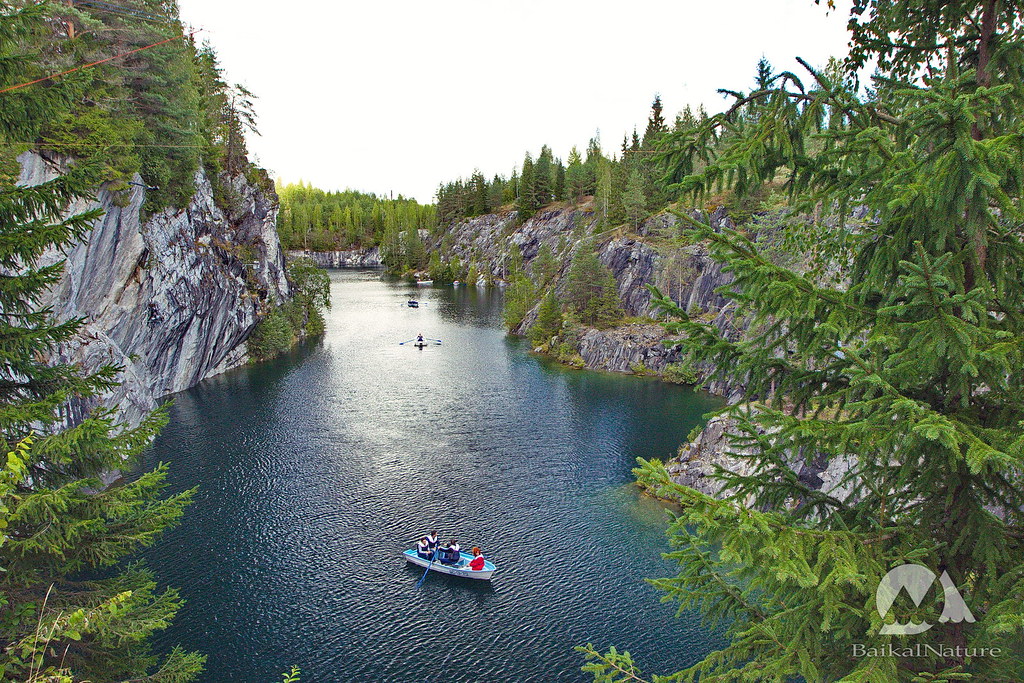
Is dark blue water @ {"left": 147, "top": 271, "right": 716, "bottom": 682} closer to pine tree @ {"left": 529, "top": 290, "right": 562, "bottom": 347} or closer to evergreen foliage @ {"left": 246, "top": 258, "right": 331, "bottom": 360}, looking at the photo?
evergreen foliage @ {"left": 246, "top": 258, "right": 331, "bottom": 360}

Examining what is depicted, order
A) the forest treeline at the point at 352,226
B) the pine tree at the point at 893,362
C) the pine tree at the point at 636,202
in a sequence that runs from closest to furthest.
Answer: the pine tree at the point at 893,362, the pine tree at the point at 636,202, the forest treeline at the point at 352,226

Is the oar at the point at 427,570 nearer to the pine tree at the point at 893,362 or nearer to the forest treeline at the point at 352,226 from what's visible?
the pine tree at the point at 893,362

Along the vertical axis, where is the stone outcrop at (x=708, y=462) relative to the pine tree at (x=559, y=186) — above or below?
below

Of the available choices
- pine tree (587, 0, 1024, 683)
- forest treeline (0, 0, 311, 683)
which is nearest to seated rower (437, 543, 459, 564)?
forest treeline (0, 0, 311, 683)

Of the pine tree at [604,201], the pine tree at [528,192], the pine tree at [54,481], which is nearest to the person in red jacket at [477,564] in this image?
the pine tree at [54,481]

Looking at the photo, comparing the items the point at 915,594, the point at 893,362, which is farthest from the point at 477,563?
the point at 893,362

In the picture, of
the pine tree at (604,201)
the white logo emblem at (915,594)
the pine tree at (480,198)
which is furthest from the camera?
the pine tree at (480,198)
